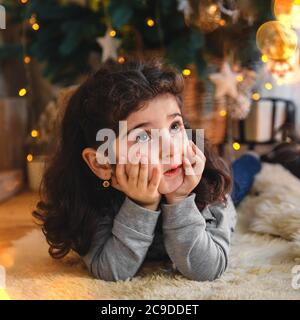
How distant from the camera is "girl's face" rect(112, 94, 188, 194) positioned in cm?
81

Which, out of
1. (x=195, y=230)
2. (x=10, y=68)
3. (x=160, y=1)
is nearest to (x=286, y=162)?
(x=160, y=1)

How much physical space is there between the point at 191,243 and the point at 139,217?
96 millimetres

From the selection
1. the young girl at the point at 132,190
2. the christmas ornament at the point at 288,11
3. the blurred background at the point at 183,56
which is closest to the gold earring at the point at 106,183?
the young girl at the point at 132,190

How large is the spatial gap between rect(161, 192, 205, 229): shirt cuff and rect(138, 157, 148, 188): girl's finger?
6 centimetres

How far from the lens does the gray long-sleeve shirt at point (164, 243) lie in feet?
2.70

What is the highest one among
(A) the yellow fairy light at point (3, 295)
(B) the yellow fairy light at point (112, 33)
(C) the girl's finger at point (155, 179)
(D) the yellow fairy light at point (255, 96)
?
(B) the yellow fairy light at point (112, 33)

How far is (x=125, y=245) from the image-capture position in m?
0.83

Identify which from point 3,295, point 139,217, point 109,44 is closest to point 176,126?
point 139,217

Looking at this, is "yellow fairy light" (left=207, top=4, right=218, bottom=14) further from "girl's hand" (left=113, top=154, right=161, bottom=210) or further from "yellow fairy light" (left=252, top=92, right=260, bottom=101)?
"girl's hand" (left=113, top=154, right=161, bottom=210)

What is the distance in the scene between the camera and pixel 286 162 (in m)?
1.51

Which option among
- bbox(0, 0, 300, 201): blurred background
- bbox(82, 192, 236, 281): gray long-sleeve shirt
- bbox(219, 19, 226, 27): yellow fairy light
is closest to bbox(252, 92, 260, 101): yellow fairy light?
bbox(0, 0, 300, 201): blurred background

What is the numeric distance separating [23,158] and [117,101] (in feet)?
3.95

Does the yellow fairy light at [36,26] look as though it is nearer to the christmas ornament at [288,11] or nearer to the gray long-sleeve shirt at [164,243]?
the christmas ornament at [288,11]

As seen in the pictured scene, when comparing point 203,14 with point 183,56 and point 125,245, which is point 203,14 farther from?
point 125,245
